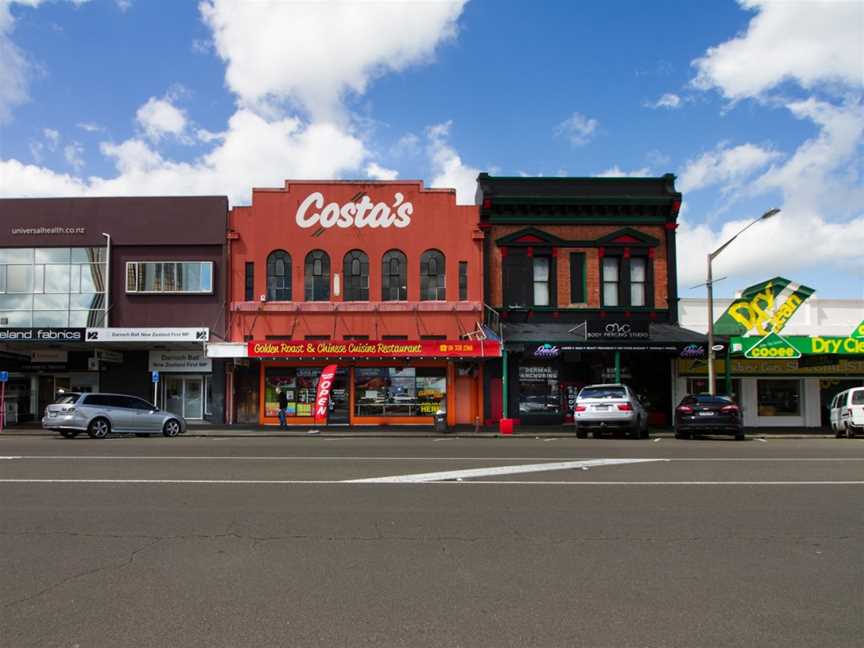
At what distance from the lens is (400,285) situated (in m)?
28.7

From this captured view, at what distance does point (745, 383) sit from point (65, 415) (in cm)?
2447

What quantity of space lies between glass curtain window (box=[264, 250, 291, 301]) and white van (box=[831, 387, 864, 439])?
1998 centimetres

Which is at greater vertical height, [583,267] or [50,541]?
[583,267]

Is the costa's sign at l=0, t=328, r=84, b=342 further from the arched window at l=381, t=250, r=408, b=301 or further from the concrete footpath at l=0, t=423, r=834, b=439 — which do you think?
the arched window at l=381, t=250, r=408, b=301

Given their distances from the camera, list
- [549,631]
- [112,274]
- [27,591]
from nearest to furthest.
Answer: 1. [549,631]
2. [27,591]
3. [112,274]

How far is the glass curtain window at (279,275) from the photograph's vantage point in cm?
2870

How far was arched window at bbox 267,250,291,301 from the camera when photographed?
1130 inches

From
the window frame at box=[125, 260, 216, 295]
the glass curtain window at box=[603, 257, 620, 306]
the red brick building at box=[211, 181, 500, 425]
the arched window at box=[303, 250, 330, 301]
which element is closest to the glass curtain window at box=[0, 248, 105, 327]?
the window frame at box=[125, 260, 216, 295]

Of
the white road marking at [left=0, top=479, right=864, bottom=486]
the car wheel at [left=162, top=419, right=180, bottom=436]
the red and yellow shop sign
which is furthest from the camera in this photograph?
the red and yellow shop sign

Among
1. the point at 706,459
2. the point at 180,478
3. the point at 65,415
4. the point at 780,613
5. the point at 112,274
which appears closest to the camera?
the point at 780,613

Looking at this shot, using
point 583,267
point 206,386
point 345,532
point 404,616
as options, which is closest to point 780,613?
point 404,616

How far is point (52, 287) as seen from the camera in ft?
93.6

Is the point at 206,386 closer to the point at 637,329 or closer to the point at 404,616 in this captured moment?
the point at 637,329

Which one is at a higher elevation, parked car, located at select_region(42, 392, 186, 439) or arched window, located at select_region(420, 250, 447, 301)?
arched window, located at select_region(420, 250, 447, 301)
